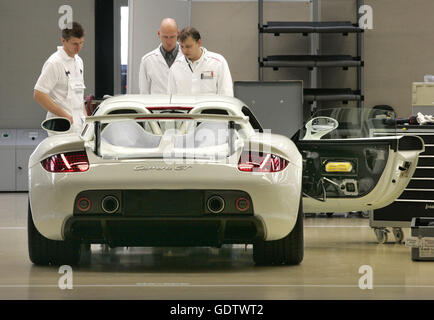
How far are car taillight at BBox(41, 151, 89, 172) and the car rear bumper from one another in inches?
10.5

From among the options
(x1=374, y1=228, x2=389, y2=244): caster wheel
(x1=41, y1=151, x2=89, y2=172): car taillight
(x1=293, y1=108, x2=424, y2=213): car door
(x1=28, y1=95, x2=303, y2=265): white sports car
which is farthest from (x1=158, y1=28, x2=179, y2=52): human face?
(x1=41, y1=151, x2=89, y2=172): car taillight

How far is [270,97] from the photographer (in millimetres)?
10641

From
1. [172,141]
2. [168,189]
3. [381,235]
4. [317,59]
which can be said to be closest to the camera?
[168,189]

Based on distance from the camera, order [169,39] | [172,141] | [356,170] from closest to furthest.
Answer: [172,141] < [356,170] < [169,39]

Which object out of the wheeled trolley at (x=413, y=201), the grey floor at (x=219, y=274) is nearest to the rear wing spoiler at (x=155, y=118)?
the grey floor at (x=219, y=274)

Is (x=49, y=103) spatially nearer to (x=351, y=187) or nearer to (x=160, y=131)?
(x=160, y=131)

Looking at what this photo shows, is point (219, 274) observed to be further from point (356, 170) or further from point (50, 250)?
point (356, 170)

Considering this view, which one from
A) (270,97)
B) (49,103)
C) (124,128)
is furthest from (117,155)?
(270,97)

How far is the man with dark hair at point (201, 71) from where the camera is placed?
7.81m

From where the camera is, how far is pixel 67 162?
17.0 feet

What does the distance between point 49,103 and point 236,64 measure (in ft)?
16.1

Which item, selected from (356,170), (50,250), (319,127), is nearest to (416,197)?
(356,170)

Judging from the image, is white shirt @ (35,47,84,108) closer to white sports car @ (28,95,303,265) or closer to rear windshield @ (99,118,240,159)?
rear windshield @ (99,118,240,159)

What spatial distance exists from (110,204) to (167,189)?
0.31 meters
